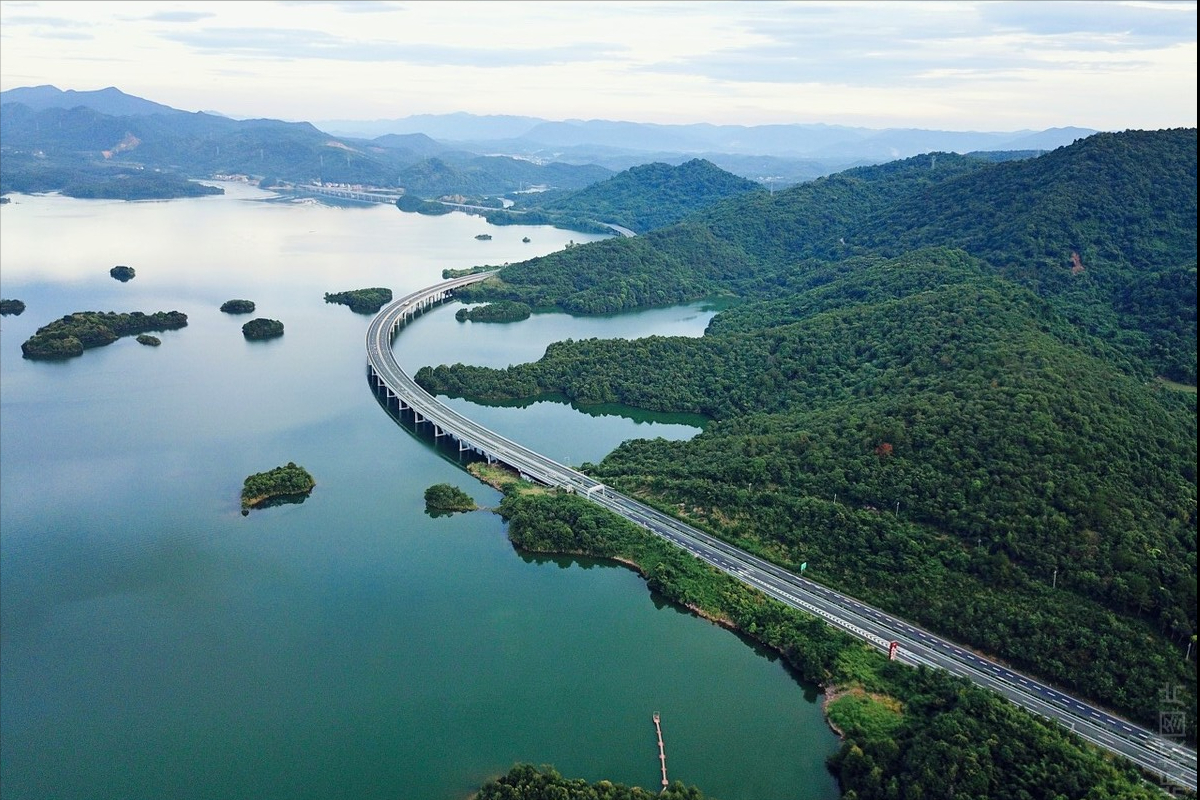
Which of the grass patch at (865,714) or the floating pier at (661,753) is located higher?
the grass patch at (865,714)

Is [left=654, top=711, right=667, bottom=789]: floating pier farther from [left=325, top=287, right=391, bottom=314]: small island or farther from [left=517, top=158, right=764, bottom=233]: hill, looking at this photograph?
[left=517, top=158, right=764, bottom=233]: hill

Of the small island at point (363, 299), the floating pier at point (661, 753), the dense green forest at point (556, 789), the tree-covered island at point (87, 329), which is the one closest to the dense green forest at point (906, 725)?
the dense green forest at point (556, 789)

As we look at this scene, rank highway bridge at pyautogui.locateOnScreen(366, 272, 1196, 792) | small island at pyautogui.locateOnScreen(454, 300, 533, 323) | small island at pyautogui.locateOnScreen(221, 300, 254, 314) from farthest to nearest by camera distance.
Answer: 1. small island at pyautogui.locateOnScreen(454, 300, 533, 323)
2. small island at pyautogui.locateOnScreen(221, 300, 254, 314)
3. highway bridge at pyautogui.locateOnScreen(366, 272, 1196, 792)

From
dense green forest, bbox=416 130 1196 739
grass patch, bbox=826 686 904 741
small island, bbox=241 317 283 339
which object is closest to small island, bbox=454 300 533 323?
small island, bbox=241 317 283 339

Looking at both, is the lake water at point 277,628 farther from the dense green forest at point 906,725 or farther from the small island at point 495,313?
the small island at point 495,313

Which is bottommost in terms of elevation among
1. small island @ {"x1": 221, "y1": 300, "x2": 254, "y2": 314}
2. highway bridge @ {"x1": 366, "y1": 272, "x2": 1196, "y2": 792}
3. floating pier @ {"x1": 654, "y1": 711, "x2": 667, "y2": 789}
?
floating pier @ {"x1": 654, "y1": 711, "x2": 667, "y2": 789}

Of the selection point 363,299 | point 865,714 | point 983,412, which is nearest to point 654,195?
point 363,299

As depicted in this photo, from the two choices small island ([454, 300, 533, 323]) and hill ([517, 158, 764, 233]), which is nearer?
small island ([454, 300, 533, 323])
